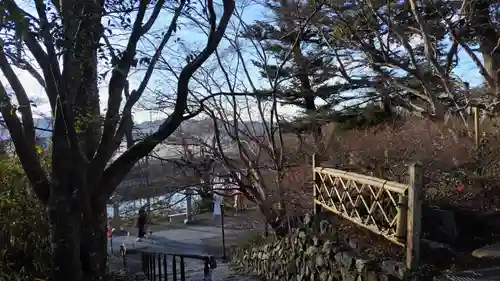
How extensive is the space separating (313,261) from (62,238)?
4134 mm

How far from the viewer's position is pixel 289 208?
36.7ft

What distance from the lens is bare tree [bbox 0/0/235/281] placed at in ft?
15.4

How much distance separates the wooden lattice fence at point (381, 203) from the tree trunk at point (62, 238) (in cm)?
363

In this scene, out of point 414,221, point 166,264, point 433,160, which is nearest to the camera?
point 414,221

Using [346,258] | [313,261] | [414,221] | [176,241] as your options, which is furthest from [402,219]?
[176,241]

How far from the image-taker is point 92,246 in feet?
18.0

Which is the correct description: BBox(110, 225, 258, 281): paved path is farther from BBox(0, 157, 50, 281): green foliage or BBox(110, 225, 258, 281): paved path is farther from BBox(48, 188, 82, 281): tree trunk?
BBox(48, 188, 82, 281): tree trunk

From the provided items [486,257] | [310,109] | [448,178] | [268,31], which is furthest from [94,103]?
[310,109]

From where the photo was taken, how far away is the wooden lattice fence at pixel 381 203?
201 inches

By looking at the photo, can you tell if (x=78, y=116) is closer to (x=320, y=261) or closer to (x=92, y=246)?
(x=92, y=246)

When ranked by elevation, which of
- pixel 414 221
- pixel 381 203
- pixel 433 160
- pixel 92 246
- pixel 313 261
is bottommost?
pixel 313 261

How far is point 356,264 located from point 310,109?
12761 mm

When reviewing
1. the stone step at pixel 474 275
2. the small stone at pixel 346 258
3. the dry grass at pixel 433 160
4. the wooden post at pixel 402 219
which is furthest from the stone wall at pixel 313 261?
the dry grass at pixel 433 160

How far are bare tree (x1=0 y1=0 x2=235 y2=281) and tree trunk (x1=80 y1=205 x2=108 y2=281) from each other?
0.04 ft
